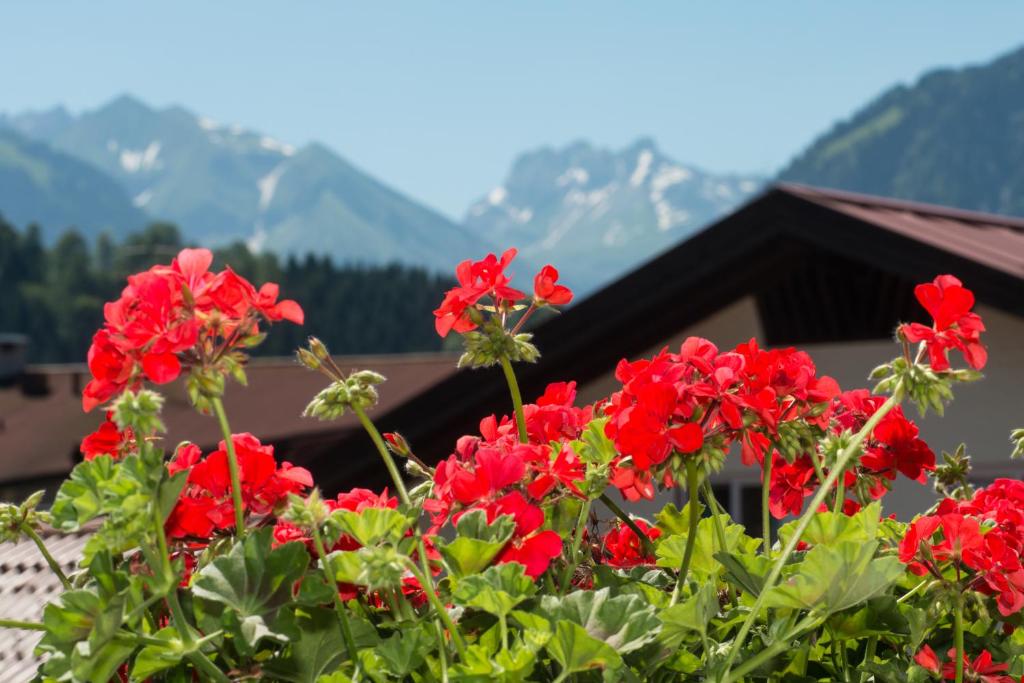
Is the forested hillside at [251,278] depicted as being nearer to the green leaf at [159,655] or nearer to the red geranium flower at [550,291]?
the red geranium flower at [550,291]

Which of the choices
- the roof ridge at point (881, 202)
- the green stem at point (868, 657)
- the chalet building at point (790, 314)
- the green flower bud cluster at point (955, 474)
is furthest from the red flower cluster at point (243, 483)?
the roof ridge at point (881, 202)

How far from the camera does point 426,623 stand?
4.36 feet

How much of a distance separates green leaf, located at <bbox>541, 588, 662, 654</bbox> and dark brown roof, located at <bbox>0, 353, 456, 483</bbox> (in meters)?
21.0

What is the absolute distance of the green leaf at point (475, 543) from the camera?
50.1 inches

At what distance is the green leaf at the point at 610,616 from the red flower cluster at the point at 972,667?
40cm

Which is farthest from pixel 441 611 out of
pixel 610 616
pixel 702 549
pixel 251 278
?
pixel 251 278

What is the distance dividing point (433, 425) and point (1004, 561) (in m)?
6.33

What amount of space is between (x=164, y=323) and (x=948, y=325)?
0.93m

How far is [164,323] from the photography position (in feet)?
Answer: 4.17

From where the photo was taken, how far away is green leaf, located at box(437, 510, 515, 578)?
127 cm

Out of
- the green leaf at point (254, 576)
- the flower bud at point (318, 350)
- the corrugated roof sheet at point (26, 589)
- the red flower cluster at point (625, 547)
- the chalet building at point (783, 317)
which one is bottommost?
the chalet building at point (783, 317)

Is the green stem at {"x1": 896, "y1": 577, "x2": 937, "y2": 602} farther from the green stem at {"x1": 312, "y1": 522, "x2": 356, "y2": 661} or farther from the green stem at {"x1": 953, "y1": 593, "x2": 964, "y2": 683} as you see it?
the green stem at {"x1": 312, "y1": 522, "x2": 356, "y2": 661}

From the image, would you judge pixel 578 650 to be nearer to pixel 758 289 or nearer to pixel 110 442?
pixel 110 442

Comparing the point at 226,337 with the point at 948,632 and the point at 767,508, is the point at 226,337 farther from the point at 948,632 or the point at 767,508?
the point at 948,632
